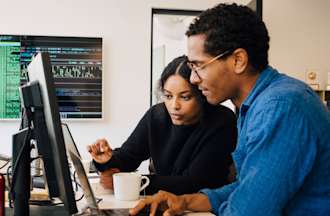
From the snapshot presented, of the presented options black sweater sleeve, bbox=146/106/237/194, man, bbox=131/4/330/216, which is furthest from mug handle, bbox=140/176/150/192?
man, bbox=131/4/330/216

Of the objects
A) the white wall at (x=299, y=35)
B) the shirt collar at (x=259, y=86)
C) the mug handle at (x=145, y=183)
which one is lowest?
the mug handle at (x=145, y=183)

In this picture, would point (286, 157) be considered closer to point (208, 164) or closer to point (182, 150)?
point (208, 164)

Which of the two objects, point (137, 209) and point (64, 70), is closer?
point (137, 209)

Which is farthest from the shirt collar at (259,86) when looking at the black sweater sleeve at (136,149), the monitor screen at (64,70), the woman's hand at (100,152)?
the monitor screen at (64,70)

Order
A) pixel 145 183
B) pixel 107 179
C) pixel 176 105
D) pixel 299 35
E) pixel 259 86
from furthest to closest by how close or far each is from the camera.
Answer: pixel 299 35 → pixel 176 105 → pixel 107 179 → pixel 145 183 → pixel 259 86

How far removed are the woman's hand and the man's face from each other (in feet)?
2.12

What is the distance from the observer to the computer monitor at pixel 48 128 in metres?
0.84

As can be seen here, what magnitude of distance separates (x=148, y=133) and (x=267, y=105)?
1039 millimetres

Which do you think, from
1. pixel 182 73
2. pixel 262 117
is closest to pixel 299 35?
pixel 182 73

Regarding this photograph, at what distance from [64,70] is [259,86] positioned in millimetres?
2714

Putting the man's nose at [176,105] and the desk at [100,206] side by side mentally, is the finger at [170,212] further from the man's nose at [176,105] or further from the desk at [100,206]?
the man's nose at [176,105]

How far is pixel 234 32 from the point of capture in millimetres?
1087

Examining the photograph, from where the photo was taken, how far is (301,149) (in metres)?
0.89

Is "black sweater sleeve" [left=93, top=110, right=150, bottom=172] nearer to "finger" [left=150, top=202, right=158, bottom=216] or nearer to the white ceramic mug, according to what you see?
the white ceramic mug
